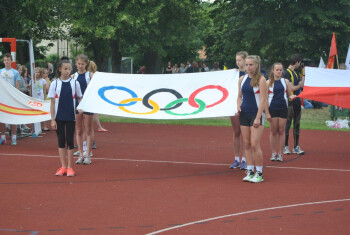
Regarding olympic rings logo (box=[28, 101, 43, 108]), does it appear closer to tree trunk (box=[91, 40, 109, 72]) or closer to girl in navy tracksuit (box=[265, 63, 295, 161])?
girl in navy tracksuit (box=[265, 63, 295, 161])

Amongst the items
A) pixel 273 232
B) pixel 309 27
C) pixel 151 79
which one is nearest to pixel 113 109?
pixel 151 79

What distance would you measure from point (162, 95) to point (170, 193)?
9.41 ft

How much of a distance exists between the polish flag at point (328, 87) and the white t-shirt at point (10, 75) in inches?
282

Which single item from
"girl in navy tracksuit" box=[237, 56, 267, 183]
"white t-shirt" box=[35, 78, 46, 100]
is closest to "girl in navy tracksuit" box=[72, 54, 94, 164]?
"girl in navy tracksuit" box=[237, 56, 267, 183]

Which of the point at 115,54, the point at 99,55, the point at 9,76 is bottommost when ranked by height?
the point at 9,76

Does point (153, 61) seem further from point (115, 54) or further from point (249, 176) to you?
point (249, 176)

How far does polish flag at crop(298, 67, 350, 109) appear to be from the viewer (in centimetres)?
1248

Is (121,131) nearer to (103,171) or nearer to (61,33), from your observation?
(103,171)

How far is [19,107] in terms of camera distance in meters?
14.8

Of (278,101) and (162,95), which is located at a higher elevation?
(162,95)

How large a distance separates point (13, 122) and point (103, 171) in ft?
13.9

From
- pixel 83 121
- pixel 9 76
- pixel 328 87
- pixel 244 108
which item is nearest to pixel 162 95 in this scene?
pixel 83 121

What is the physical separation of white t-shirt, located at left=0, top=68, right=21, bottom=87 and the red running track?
1651 millimetres

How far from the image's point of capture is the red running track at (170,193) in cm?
736
